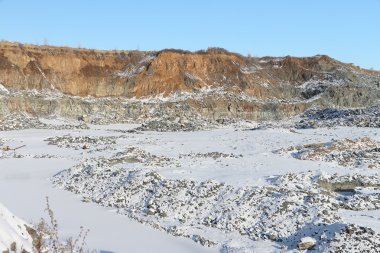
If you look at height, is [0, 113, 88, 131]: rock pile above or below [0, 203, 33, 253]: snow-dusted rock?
below

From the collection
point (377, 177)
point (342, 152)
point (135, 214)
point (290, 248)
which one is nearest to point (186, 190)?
point (135, 214)

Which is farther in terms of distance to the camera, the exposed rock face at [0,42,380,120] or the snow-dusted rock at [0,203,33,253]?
the exposed rock face at [0,42,380,120]

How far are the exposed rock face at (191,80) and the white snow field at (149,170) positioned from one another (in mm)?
28050

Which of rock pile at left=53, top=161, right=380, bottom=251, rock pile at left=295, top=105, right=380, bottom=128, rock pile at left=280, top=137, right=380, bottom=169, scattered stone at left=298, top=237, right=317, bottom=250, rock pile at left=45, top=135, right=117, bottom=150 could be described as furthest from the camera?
rock pile at left=295, top=105, right=380, bottom=128

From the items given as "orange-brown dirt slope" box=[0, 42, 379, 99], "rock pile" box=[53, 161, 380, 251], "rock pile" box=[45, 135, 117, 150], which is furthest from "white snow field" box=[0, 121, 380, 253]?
"orange-brown dirt slope" box=[0, 42, 379, 99]

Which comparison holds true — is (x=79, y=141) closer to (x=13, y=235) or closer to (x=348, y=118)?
(x=348, y=118)

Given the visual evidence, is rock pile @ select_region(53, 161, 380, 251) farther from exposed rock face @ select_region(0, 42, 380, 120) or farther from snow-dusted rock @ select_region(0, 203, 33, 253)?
exposed rock face @ select_region(0, 42, 380, 120)

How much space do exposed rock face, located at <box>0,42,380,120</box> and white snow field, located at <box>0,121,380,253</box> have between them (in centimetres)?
2805

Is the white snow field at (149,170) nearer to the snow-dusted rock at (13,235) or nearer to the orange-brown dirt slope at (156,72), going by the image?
the snow-dusted rock at (13,235)

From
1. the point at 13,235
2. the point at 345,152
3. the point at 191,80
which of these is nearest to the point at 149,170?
the point at 345,152

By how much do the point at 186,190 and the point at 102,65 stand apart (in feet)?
208

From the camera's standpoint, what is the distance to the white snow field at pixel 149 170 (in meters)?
15.4

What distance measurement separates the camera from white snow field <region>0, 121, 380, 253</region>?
15352mm

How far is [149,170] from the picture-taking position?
918 inches
